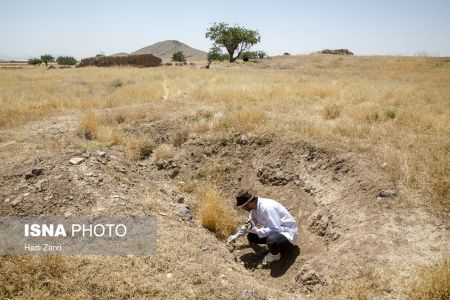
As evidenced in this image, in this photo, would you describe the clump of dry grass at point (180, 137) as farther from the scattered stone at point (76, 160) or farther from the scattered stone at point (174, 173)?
the scattered stone at point (76, 160)

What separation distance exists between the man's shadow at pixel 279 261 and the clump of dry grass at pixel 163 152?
3.66m

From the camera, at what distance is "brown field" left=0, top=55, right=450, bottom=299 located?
4016mm

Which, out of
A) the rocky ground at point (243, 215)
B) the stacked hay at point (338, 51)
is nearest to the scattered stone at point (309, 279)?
the rocky ground at point (243, 215)

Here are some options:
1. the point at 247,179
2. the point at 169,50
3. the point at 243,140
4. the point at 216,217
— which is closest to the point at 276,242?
the point at 216,217

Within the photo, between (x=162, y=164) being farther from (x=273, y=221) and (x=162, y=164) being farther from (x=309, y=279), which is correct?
(x=309, y=279)

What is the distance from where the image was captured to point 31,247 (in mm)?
4473

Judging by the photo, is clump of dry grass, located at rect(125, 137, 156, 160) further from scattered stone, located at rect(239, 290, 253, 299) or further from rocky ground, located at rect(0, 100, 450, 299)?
scattered stone, located at rect(239, 290, 253, 299)

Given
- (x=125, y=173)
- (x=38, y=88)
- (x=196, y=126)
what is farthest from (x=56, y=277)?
(x=38, y=88)

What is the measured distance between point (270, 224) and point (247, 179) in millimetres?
2347

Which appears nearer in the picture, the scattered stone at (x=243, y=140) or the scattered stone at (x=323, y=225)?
the scattered stone at (x=323, y=225)

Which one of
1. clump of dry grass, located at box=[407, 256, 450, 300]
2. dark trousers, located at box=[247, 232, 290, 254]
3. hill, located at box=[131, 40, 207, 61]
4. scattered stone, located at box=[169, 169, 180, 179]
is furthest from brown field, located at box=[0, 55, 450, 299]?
hill, located at box=[131, 40, 207, 61]

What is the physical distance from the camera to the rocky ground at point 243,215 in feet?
13.8

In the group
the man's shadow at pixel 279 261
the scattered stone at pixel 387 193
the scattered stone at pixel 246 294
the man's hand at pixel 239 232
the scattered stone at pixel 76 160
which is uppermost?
the scattered stone at pixel 76 160

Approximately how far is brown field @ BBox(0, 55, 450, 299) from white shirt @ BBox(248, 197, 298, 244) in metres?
0.41
